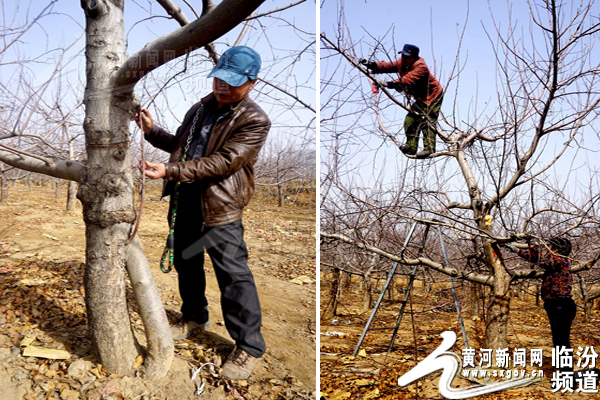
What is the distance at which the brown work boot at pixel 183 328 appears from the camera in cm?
183

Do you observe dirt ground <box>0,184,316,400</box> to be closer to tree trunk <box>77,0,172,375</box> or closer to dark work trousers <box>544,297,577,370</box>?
tree trunk <box>77,0,172,375</box>

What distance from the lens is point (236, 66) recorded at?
1.50 m

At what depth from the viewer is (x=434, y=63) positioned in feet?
8.35

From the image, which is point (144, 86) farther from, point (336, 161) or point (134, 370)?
point (336, 161)

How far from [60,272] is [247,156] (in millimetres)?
1681

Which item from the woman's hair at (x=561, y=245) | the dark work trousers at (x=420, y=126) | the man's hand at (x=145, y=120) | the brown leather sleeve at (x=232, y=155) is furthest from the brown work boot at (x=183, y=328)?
the woman's hair at (x=561, y=245)

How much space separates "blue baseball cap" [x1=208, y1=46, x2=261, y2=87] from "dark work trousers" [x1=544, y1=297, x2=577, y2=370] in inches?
102

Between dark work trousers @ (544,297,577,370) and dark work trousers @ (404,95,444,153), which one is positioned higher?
dark work trousers @ (404,95,444,153)

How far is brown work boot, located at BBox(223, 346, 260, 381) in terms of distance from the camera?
158cm

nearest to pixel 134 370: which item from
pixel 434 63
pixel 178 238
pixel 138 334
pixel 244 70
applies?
pixel 138 334

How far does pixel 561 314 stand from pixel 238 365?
7.71 ft

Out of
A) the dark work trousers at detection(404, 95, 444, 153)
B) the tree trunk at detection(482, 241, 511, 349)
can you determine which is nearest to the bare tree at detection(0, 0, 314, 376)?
the dark work trousers at detection(404, 95, 444, 153)

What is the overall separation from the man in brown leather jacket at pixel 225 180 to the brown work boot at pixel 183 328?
0.33m

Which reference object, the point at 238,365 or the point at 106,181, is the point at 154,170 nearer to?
the point at 106,181
